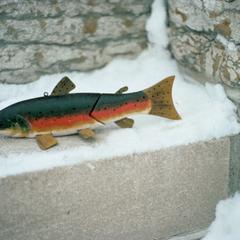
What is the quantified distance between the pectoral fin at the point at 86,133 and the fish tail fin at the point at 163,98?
0.27m

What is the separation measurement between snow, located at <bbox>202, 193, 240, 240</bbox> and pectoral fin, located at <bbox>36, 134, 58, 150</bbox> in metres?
0.84

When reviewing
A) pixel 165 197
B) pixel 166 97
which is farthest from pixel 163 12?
Result: pixel 165 197

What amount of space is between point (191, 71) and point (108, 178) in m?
0.82

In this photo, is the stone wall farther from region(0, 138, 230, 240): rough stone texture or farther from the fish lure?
the fish lure

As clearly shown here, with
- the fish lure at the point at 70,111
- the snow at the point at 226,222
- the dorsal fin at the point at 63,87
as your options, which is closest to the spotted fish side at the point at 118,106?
the fish lure at the point at 70,111

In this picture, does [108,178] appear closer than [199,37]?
Yes

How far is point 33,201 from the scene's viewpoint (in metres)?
1.86

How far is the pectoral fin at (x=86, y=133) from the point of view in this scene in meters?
1.97

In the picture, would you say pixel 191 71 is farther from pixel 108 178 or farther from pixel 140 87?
pixel 108 178

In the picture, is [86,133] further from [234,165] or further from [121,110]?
[234,165]

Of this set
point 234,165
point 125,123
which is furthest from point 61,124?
point 234,165

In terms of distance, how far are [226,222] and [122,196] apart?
1.72 feet

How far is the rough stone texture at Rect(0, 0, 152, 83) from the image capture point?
7.90 feet

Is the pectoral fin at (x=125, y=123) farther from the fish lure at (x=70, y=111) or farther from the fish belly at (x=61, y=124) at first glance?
the fish belly at (x=61, y=124)
